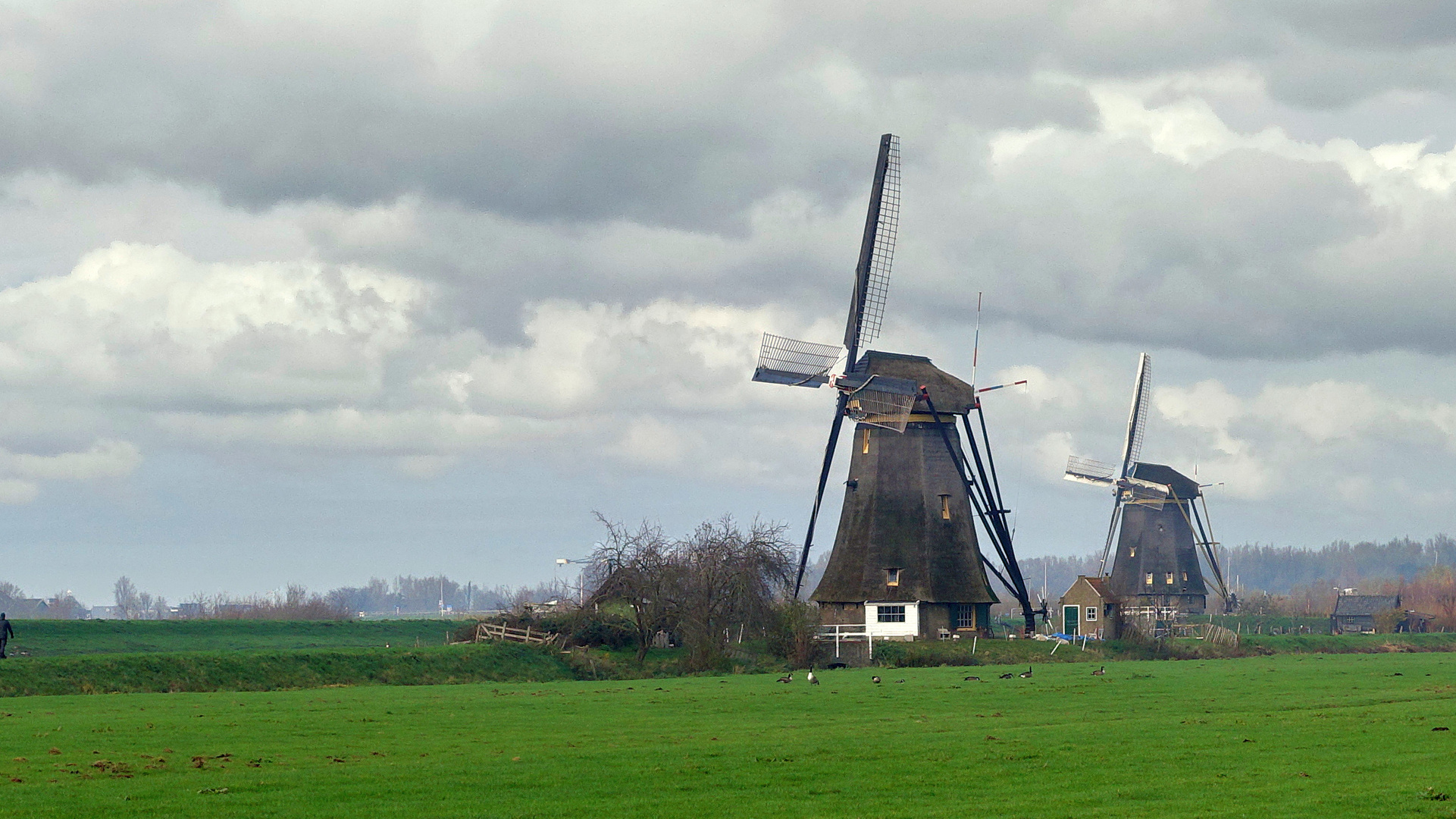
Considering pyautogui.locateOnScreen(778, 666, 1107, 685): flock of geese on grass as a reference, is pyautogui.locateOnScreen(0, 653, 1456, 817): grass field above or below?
above

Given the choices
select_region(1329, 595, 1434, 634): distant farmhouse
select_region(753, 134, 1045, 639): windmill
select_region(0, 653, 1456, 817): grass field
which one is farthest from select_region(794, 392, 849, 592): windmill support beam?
select_region(1329, 595, 1434, 634): distant farmhouse

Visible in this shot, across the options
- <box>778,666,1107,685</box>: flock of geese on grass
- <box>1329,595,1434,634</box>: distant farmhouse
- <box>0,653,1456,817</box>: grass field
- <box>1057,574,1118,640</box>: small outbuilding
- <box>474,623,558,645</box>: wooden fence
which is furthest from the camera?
<box>1329,595,1434,634</box>: distant farmhouse

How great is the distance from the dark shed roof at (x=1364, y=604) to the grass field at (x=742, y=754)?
10257 cm

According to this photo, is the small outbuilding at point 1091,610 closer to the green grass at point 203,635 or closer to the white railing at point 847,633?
the white railing at point 847,633

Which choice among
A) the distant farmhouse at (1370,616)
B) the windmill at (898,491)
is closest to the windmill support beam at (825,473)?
the windmill at (898,491)

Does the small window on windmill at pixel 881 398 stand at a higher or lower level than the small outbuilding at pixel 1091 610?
higher

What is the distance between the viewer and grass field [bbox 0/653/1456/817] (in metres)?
20.5

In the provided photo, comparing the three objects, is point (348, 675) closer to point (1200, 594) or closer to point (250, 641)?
point (250, 641)

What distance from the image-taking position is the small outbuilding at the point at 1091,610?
274 ft

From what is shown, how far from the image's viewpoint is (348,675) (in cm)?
5406

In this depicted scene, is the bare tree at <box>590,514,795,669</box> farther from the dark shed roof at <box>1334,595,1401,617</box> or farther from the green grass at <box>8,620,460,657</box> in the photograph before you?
the dark shed roof at <box>1334,595,1401,617</box>

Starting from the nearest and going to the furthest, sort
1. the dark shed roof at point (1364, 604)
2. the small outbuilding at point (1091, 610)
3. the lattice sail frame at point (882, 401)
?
the lattice sail frame at point (882, 401)
the small outbuilding at point (1091, 610)
the dark shed roof at point (1364, 604)

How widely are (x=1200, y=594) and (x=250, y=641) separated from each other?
8264 centimetres

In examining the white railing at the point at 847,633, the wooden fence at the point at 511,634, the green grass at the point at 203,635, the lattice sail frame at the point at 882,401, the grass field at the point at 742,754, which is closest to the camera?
the grass field at the point at 742,754
